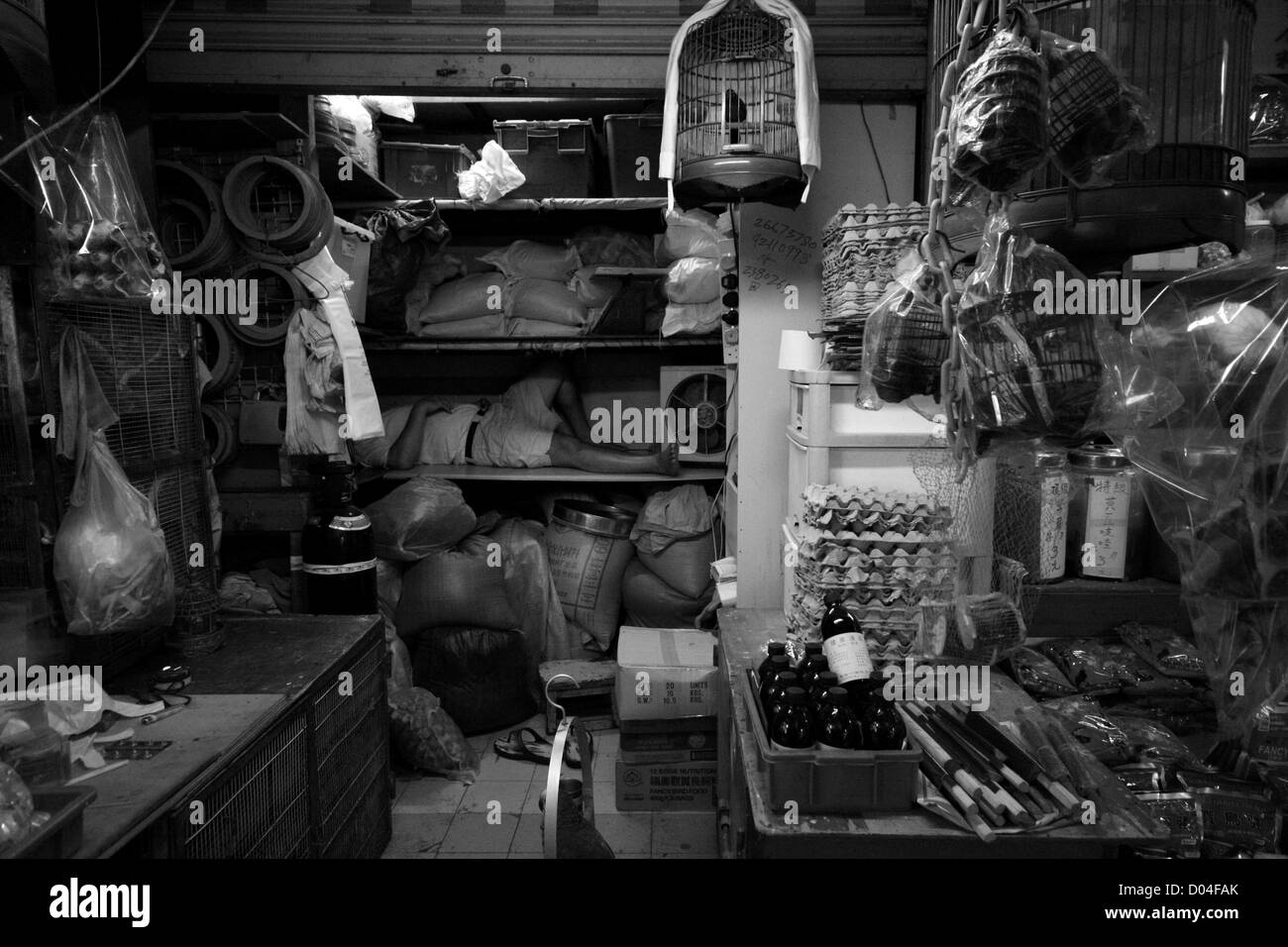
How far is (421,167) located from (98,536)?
2.85 m

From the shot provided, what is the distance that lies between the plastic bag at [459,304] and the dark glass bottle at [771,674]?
118 inches

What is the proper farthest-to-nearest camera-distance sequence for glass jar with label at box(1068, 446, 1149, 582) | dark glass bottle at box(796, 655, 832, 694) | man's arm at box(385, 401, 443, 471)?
1. man's arm at box(385, 401, 443, 471)
2. glass jar with label at box(1068, 446, 1149, 582)
3. dark glass bottle at box(796, 655, 832, 694)

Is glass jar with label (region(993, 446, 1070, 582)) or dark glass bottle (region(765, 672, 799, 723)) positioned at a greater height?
glass jar with label (region(993, 446, 1070, 582))

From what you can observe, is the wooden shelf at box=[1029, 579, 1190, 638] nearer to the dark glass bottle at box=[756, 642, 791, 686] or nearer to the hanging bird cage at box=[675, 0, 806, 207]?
the dark glass bottle at box=[756, 642, 791, 686]

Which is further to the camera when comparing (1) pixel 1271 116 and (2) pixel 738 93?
(2) pixel 738 93

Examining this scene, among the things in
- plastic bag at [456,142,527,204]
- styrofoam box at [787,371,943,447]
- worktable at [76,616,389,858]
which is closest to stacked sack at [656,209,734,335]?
plastic bag at [456,142,527,204]

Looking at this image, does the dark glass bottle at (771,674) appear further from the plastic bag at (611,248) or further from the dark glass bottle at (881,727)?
the plastic bag at (611,248)

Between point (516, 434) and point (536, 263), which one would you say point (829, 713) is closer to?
point (516, 434)

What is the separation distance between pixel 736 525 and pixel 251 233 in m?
2.06

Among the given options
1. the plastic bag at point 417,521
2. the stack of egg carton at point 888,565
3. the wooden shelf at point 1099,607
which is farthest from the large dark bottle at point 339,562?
the wooden shelf at point 1099,607

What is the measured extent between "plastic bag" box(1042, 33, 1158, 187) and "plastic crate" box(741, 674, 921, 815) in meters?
1.03

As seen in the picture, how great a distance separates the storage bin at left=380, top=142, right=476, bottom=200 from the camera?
4309 mm

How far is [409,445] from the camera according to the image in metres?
4.52

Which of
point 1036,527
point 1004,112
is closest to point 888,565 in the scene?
point 1036,527
